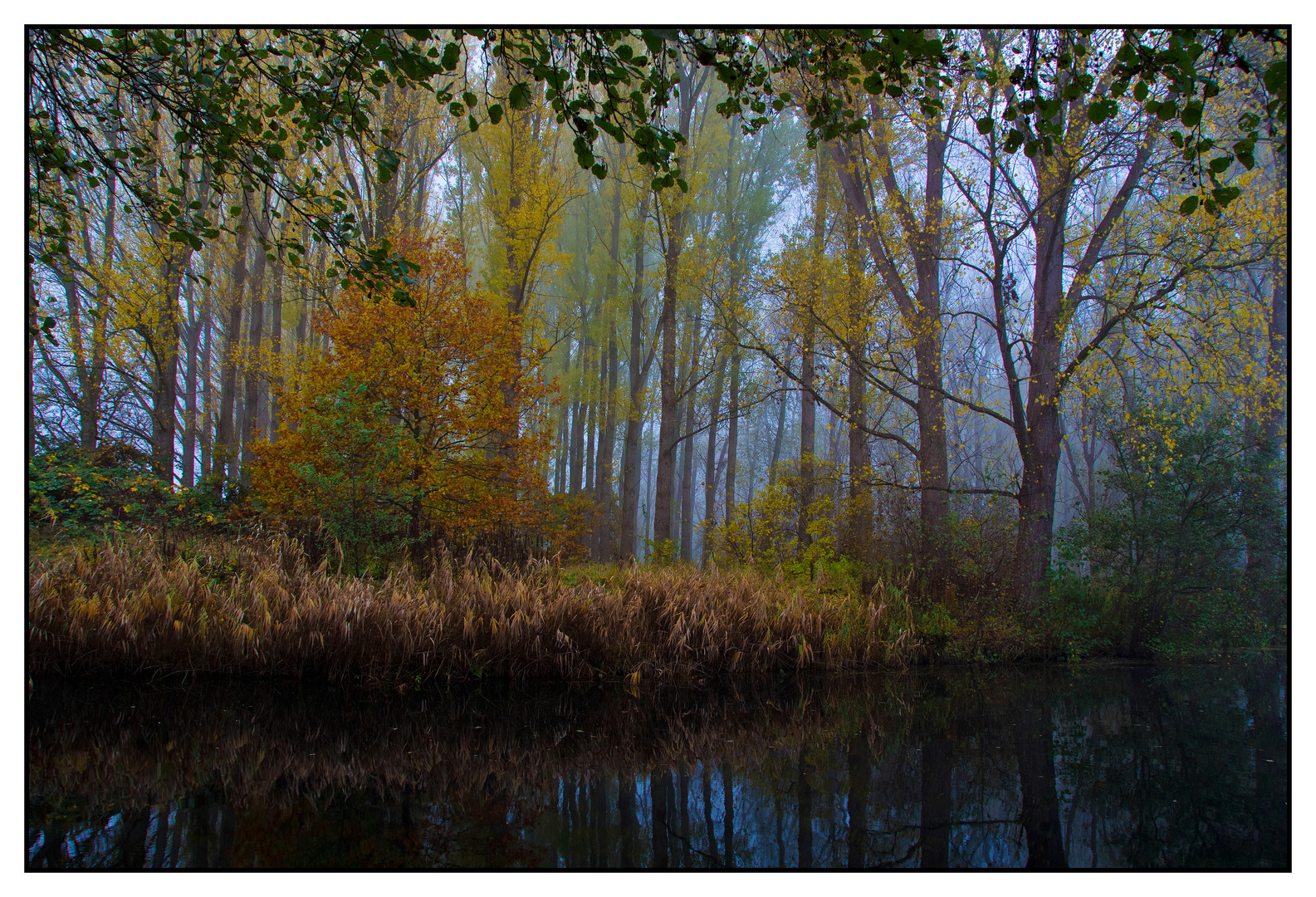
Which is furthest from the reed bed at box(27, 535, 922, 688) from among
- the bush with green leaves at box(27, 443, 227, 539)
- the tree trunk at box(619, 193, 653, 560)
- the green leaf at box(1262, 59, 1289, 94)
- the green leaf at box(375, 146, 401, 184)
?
the tree trunk at box(619, 193, 653, 560)

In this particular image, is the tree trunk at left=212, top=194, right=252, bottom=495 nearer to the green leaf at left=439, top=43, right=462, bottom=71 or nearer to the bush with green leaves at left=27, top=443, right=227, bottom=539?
the bush with green leaves at left=27, top=443, right=227, bottom=539

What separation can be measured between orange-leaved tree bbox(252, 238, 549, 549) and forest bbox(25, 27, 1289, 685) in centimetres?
5

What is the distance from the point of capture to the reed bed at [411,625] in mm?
3773

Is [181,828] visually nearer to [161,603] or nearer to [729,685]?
[161,603]

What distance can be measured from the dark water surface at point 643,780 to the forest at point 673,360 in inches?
32.3

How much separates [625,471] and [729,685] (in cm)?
920

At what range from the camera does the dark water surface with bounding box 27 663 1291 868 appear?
80.4 inches

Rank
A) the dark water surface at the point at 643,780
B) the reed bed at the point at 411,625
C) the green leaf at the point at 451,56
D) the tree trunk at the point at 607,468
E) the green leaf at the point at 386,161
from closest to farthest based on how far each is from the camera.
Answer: the dark water surface at the point at 643,780 < the green leaf at the point at 451,56 < the green leaf at the point at 386,161 < the reed bed at the point at 411,625 < the tree trunk at the point at 607,468

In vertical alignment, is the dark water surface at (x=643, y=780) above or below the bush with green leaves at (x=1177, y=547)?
below

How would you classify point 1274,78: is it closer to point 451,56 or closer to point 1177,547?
point 451,56

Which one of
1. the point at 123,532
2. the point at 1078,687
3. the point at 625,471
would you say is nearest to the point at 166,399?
the point at 123,532

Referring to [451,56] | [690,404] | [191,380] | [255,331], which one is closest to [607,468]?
[690,404]

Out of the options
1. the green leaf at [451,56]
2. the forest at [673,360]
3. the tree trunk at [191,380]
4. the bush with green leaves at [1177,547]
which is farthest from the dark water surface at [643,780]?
the tree trunk at [191,380]

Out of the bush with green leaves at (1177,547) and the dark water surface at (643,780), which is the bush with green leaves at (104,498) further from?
the bush with green leaves at (1177,547)
